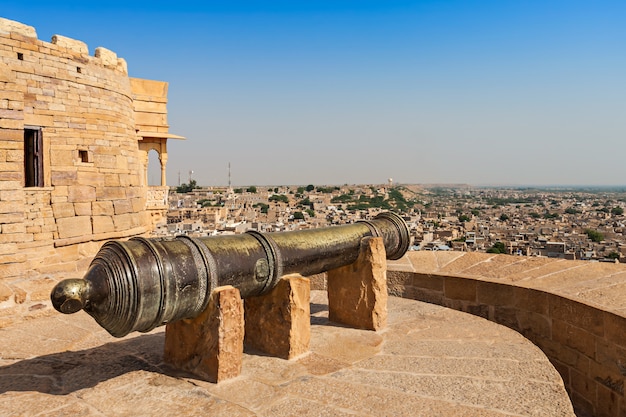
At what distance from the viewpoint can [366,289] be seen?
4004 mm

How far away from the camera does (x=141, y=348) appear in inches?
134

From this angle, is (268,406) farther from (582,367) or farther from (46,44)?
(46,44)

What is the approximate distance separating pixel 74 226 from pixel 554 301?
19.4ft

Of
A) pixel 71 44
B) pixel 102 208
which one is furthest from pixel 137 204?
pixel 71 44

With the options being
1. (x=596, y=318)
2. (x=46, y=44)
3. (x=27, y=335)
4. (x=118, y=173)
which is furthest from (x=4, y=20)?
(x=596, y=318)

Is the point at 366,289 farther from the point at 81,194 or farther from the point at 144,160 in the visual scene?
the point at 144,160

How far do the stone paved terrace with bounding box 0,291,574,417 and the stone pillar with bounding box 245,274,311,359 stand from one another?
10 cm

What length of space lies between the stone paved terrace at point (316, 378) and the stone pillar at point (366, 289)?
15 centimetres

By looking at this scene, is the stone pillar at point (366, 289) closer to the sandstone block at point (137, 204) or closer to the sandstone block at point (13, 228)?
the sandstone block at point (13, 228)

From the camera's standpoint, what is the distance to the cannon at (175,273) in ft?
7.69

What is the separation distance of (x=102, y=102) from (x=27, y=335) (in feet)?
13.0

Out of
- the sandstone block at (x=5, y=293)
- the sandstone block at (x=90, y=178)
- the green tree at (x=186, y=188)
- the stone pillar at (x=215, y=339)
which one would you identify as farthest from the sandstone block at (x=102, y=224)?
the green tree at (x=186, y=188)

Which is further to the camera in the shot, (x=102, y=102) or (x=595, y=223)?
(x=595, y=223)

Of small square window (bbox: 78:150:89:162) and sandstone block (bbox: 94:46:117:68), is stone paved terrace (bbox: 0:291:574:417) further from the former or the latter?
sandstone block (bbox: 94:46:117:68)
